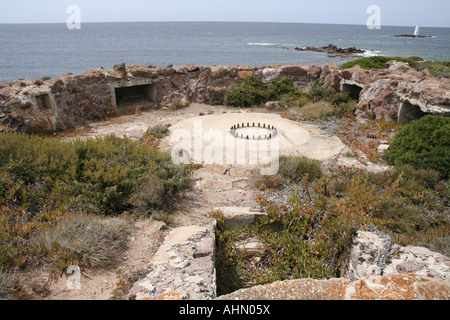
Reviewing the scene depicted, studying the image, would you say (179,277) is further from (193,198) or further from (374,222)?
(374,222)

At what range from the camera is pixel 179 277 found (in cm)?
446

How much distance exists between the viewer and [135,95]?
16.9 meters

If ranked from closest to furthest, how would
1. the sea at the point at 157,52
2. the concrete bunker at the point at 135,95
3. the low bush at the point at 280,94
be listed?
the low bush at the point at 280,94 → the concrete bunker at the point at 135,95 → the sea at the point at 157,52

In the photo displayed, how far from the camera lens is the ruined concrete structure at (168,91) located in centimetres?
1130

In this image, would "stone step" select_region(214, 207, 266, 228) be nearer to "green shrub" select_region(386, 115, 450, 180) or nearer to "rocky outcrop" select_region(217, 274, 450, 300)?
"rocky outcrop" select_region(217, 274, 450, 300)

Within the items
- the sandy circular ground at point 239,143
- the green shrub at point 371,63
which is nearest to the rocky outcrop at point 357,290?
the sandy circular ground at point 239,143

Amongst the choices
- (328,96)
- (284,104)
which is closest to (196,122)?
(284,104)

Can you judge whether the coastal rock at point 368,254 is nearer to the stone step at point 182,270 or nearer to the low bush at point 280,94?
the stone step at point 182,270

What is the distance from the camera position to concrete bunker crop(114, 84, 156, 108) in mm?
15906

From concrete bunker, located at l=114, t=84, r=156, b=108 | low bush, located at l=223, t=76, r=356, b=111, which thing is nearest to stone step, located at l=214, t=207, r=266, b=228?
low bush, located at l=223, t=76, r=356, b=111

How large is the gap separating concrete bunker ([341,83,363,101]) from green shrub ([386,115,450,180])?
24.1ft

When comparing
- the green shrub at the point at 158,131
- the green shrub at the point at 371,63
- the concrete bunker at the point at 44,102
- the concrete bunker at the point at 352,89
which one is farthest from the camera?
the green shrub at the point at 371,63

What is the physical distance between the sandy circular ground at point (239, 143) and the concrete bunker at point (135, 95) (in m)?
3.79
